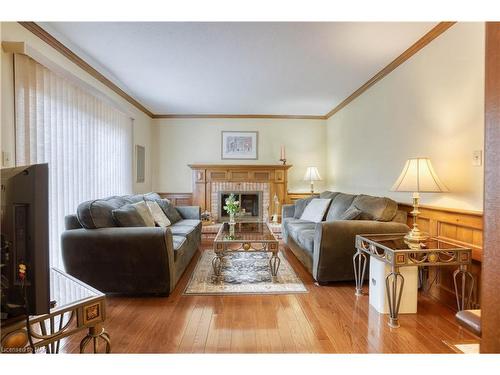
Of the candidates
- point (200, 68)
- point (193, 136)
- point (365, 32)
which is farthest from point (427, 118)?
point (193, 136)

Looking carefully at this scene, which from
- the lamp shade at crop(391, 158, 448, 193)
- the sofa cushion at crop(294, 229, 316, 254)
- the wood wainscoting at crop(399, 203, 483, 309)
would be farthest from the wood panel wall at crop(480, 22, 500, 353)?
the sofa cushion at crop(294, 229, 316, 254)

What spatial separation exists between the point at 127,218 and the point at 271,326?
1743 millimetres

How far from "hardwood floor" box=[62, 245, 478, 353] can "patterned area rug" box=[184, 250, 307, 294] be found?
15cm

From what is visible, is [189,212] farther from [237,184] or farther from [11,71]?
[11,71]

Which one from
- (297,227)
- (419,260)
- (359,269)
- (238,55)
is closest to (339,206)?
(297,227)

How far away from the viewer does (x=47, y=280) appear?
31.3 inches

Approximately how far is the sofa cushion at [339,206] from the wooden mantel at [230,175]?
196 centimetres

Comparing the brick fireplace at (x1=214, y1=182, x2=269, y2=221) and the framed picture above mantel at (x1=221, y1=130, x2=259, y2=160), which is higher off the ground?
the framed picture above mantel at (x1=221, y1=130, x2=259, y2=160)

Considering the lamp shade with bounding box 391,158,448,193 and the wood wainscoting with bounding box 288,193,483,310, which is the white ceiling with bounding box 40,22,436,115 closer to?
the lamp shade with bounding box 391,158,448,193

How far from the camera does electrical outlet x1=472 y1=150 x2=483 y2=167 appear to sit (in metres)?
2.14

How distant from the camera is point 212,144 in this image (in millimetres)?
6074

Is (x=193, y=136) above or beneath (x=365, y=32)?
beneath
